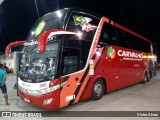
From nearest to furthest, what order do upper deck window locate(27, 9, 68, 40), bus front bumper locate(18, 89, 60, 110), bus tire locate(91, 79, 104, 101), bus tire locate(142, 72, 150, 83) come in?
bus front bumper locate(18, 89, 60, 110) < upper deck window locate(27, 9, 68, 40) < bus tire locate(91, 79, 104, 101) < bus tire locate(142, 72, 150, 83)

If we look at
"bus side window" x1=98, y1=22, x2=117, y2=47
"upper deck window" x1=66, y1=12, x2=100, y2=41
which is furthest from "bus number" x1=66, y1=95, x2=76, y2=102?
"bus side window" x1=98, y1=22, x2=117, y2=47

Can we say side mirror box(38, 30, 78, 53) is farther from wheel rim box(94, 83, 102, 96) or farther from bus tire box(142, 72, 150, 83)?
bus tire box(142, 72, 150, 83)

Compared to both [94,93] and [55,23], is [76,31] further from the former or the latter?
[94,93]

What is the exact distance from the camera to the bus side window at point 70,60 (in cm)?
592

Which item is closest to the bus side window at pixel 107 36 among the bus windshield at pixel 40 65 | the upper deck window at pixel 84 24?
the upper deck window at pixel 84 24

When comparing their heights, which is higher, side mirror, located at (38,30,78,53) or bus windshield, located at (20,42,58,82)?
side mirror, located at (38,30,78,53)

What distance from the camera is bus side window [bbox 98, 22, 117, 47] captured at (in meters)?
7.91

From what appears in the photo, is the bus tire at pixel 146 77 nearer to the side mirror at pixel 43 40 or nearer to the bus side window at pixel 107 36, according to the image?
the bus side window at pixel 107 36

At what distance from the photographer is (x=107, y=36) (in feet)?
27.1

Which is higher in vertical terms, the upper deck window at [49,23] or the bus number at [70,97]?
the upper deck window at [49,23]

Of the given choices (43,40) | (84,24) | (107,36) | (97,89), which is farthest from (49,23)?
(97,89)

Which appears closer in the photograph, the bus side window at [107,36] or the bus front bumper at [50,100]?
the bus front bumper at [50,100]

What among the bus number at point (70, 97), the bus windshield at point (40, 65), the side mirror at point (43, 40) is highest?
the side mirror at point (43, 40)

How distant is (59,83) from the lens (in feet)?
18.6
